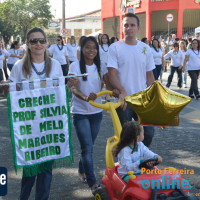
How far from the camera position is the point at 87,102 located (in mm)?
4305

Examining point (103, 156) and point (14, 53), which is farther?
point (14, 53)

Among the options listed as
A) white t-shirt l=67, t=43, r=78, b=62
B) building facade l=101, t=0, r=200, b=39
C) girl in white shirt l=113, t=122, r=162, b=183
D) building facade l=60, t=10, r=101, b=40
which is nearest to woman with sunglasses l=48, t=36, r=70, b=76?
white t-shirt l=67, t=43, r=78, b=62

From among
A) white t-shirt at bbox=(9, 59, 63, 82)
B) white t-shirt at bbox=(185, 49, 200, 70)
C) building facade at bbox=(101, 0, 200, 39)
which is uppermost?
building facade at bbox=(101, 0, 200, 39)

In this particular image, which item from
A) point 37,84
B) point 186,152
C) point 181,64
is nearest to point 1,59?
point 181,64

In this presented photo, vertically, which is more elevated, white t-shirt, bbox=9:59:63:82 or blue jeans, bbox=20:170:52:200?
white t-shirt, bbox=9:59:63:82

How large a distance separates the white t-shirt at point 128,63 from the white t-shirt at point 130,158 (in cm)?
99

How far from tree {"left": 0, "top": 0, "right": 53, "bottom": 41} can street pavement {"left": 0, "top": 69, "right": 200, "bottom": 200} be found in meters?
57.4

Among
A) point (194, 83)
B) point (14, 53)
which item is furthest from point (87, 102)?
point (14, 53)

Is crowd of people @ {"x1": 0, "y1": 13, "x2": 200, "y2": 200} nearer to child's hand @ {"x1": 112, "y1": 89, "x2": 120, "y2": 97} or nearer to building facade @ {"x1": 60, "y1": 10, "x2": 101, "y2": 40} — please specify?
child's hand @ {"x1": 112, "y1": 89, "x2": 120, "y2": 97}

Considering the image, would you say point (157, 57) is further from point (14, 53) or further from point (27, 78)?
point (27, 78)

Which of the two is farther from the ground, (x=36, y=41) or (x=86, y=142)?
(x=36, y=41)

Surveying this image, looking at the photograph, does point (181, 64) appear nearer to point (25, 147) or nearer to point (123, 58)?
point (123, 58)

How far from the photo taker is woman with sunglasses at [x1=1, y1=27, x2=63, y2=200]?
3.63 metres

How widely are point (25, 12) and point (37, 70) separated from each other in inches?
2490
